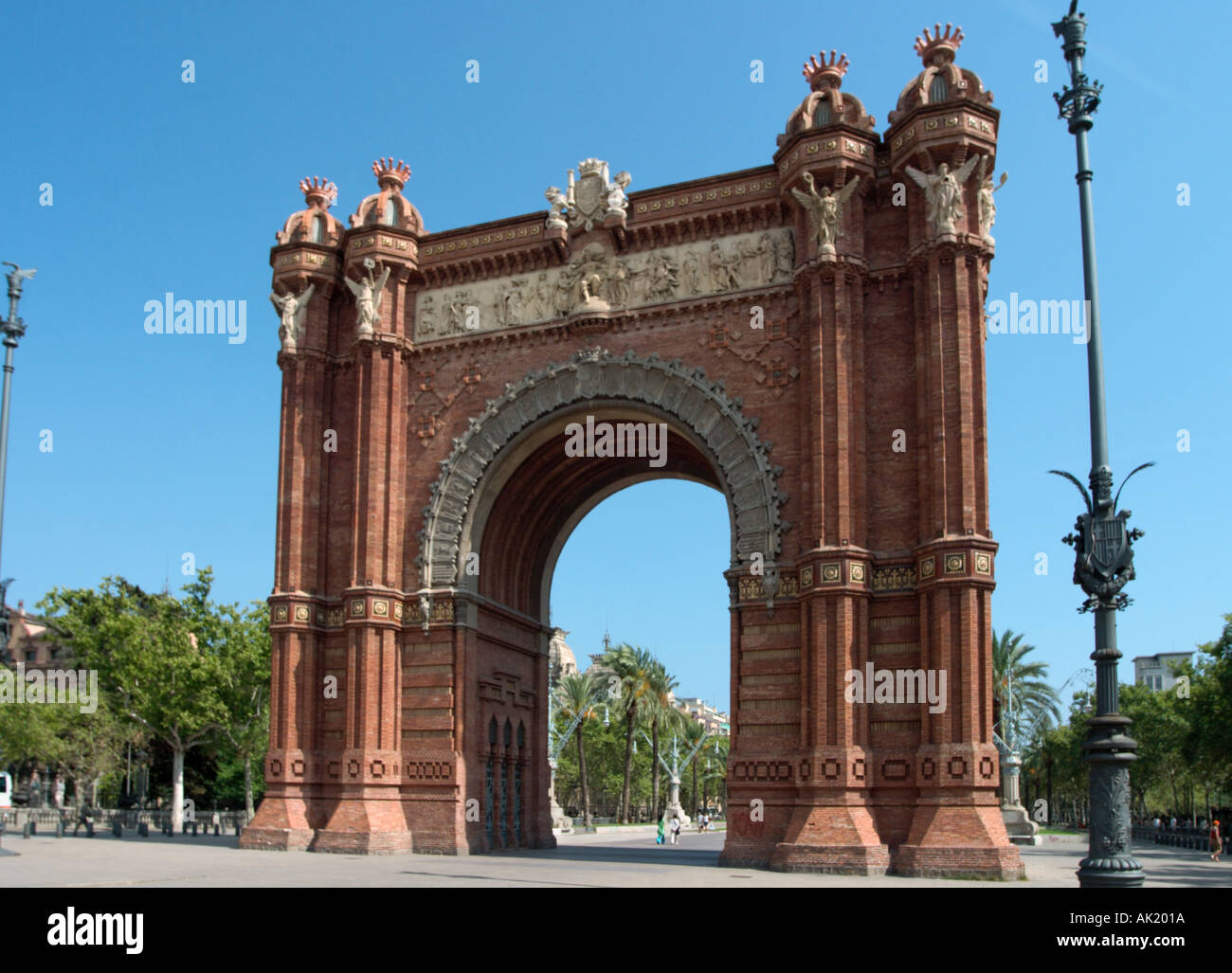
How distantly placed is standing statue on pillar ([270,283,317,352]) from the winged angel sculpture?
13.6 metres

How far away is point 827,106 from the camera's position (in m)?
27.4

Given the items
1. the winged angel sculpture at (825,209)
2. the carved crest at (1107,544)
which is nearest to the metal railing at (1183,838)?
the winged angel sculpture at (825,209)

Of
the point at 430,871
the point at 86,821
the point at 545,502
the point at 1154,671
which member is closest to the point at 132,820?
the point at 86,821

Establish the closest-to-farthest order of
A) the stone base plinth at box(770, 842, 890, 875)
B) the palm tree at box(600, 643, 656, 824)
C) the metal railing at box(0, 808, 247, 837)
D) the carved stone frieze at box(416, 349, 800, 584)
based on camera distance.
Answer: the stone base plinth at box(770, 842, 890, 875)
the carved stone frieze at box(416, 349, 800, 584)
the metal railing at box(0, 808, 247, 837)
the palm tree at box(600, 643, 656, 824)

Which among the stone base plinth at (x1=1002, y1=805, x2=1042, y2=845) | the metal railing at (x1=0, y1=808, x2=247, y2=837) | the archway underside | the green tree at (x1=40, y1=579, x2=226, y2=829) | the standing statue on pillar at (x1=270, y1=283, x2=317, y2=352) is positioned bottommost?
the metal railing at (x1=0, y1=808, x2=247, y2=837)

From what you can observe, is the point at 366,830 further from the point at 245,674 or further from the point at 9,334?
the point at 245,674

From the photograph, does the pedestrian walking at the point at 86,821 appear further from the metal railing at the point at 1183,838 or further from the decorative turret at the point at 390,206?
the metal railing at the point at 1183,838

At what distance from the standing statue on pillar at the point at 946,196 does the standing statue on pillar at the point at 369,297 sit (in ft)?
46.0

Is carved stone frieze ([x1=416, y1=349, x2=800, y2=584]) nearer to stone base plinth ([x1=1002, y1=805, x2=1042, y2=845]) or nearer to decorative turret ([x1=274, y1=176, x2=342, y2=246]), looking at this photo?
decorative turret ([x1=274, y1=176, x2=342, y2=246])

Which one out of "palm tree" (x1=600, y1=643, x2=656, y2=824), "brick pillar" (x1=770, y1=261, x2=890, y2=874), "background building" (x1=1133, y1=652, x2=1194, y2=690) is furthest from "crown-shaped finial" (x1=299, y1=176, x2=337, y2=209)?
"background building" (x1=1133, y1=652, x2=1194, y2=690)

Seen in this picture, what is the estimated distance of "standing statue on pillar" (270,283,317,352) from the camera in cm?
3206

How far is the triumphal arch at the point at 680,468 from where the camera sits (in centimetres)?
2458
